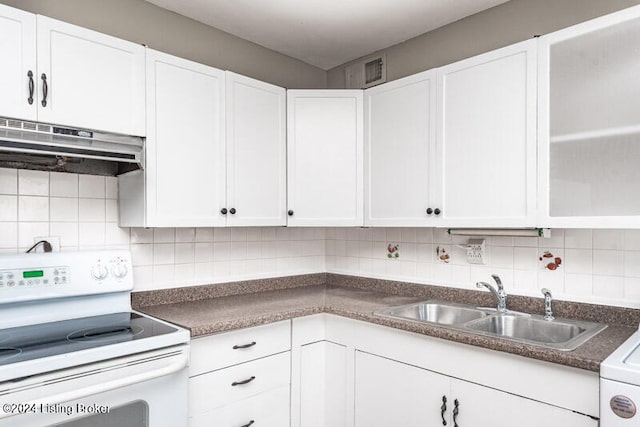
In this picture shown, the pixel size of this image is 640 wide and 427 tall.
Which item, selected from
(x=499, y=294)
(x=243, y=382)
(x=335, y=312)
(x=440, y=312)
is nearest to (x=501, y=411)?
(x=499, y=294)

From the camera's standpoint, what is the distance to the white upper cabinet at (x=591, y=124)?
5.08 ft

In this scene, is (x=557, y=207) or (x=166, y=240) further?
(x=166, y=240)

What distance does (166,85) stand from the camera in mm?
1926

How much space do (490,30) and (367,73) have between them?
0.84m

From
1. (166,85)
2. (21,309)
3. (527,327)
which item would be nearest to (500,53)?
(527,327)

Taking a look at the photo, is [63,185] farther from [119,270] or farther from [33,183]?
[119,270]

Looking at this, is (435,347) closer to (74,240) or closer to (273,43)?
(74,240)

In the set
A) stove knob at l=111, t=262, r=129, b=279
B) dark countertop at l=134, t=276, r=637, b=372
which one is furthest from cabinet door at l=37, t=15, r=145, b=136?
dark countertop at l=134, t=276, r=637, b=372

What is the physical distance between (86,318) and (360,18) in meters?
2.03

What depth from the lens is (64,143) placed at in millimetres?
1560

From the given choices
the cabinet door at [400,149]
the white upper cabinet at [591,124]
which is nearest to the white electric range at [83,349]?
the cabinet door at [400,149]

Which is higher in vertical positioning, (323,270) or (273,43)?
(273,43)

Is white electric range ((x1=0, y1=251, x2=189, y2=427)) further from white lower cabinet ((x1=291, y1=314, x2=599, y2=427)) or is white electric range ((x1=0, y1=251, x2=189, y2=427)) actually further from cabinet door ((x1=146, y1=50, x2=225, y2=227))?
white lower cabinet ((x1=291, y1=314, x2=599, y2=427))

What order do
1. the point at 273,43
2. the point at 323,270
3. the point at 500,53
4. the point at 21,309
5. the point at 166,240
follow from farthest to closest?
the point at 323,270 → the point at 273,43 → the point at 166,240 → the point at 500,53 → the point at 21,309
